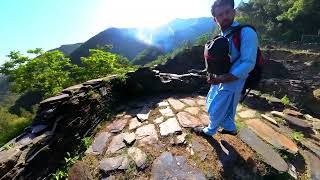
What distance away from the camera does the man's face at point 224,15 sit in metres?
2.88

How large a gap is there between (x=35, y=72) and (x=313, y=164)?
12.2 meters

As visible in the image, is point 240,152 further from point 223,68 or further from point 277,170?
point 223,68

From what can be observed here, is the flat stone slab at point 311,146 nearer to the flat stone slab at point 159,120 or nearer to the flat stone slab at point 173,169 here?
the flat stone slab at point 173,169

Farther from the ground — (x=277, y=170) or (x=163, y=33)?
(x=277, y=170)

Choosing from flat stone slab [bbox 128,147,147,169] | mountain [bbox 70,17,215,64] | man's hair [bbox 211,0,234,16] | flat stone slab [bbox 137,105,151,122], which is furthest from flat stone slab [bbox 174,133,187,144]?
mountain [bbox 70,17,215,64]

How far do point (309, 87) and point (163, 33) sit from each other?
170 ft

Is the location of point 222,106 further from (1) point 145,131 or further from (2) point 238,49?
(1) point 145,131

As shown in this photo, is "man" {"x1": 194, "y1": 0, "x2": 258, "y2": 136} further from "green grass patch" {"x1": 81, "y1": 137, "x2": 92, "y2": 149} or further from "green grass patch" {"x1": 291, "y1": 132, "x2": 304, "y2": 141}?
"green grass patch" {"x1": 81, "y1": 137, "x2": 92, "y2": 149}

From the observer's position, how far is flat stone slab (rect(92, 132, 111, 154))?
133 inches

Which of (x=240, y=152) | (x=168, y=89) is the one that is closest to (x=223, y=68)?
(x=240, y=152)

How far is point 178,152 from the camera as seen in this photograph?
320 centimetres

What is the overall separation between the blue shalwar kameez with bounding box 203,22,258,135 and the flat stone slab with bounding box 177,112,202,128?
457 mm

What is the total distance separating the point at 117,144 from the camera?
346cm

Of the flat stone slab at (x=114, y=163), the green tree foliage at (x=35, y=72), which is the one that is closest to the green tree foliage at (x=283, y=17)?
the green tree foliage at (x=35, y=72)
